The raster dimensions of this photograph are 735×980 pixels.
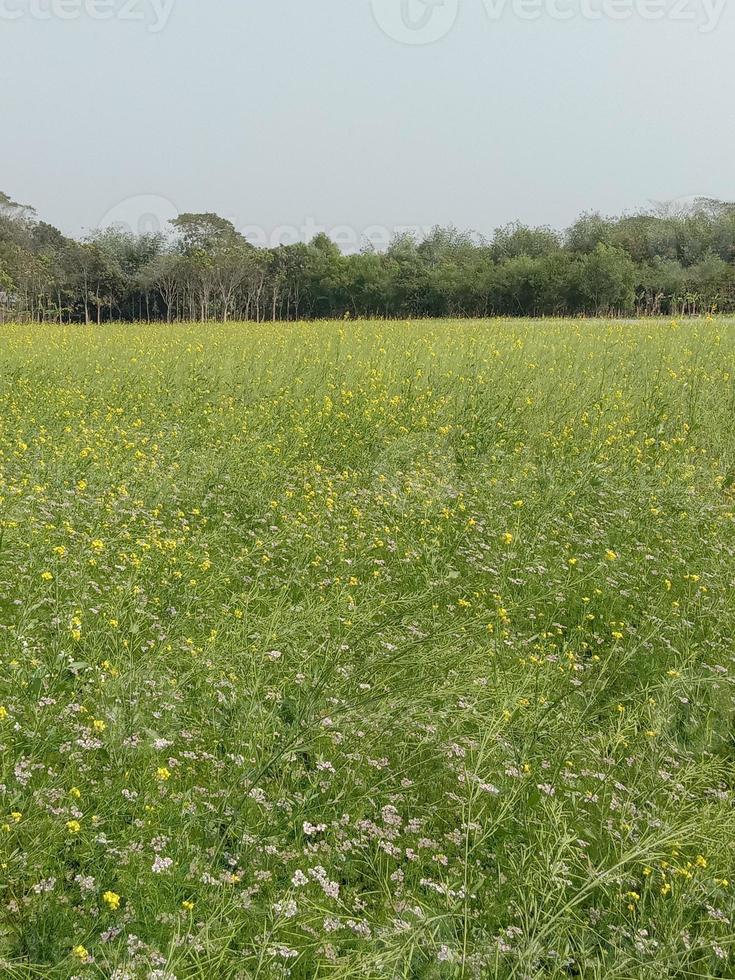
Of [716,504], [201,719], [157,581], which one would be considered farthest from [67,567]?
[716,504]

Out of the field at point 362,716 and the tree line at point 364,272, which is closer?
the field at point 362,716

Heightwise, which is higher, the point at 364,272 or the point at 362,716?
the point at 364,272

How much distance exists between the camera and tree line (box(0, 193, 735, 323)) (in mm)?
48438

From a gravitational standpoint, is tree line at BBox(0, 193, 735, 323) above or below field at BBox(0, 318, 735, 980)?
above

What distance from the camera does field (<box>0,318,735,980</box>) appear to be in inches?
90.0

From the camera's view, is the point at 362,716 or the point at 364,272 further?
the point at 364,272

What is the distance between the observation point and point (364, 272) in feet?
218

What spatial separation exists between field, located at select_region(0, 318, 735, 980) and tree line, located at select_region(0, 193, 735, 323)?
140 feet

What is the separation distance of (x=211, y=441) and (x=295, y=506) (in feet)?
7.32

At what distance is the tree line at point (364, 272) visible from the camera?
159 feet

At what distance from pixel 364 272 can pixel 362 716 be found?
218ft

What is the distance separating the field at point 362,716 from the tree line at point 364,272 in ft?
140

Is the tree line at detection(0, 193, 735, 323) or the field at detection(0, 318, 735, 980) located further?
the tree line at detection(0, 193, 735, 323)

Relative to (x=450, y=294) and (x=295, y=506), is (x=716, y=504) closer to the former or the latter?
(x=295, y=506)
